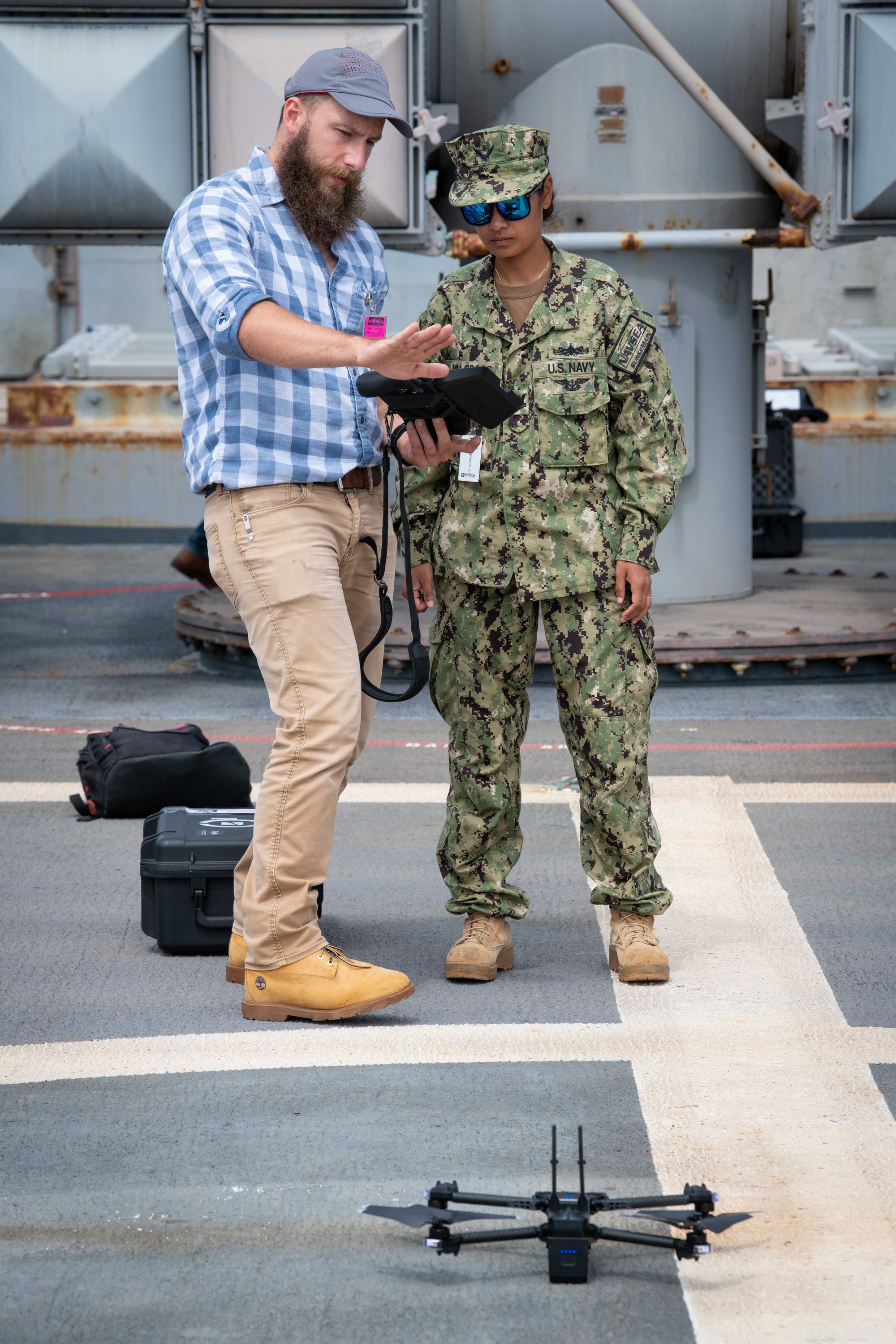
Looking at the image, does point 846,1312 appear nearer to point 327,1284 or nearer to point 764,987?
point 327,1284

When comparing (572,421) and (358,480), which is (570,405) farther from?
(358,480)

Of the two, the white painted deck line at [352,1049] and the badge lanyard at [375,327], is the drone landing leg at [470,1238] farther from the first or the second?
the badge lanyard at [375,327]

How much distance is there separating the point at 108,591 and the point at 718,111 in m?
5.99

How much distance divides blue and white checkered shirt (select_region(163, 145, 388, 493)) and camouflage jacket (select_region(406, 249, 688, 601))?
1.03ft

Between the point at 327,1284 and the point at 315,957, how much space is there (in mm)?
1112

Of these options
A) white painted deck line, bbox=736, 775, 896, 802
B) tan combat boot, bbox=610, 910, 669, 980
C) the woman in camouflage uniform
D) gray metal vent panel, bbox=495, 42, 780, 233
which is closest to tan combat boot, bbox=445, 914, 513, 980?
the woman in camouflage uniform

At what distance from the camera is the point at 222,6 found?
7.42 metres

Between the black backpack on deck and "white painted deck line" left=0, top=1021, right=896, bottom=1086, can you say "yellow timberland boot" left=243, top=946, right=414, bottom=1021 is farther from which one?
the black backpack on deck

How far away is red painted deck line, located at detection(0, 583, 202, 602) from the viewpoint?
37.6 ft

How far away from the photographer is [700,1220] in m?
2.55

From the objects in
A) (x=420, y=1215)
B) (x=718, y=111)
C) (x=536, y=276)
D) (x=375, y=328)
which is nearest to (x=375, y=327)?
(x=375, y=328)

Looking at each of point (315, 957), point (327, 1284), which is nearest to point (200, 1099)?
point (315, 957)

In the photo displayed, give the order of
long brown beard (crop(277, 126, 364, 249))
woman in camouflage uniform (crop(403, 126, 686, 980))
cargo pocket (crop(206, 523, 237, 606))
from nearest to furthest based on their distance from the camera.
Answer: long brown beard (crop(277, 126, 364, 249)) → cargo pocket (crop(206, 523, 237, 606)) → woman in camouflage uniform (crop(403, 126, 686, 980))

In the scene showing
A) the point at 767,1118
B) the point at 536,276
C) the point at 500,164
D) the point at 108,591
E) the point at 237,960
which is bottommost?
the point at 767,1118
